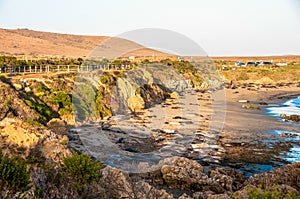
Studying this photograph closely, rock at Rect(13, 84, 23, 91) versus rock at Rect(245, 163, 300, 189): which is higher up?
rock at Rect(13, 84, 23, 91)

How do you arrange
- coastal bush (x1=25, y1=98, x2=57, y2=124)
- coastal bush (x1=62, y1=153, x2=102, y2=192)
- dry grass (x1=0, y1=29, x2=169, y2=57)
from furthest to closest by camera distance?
dry grass (x1=0, y1=29, x2=169, y2=57) → coastal bush (x1=25, y1=98, x2=57, y2=124) → coastal bush (x1=62, y1=153, x2=102, y2=192)

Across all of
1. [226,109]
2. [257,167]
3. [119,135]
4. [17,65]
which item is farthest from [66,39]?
[257,167]

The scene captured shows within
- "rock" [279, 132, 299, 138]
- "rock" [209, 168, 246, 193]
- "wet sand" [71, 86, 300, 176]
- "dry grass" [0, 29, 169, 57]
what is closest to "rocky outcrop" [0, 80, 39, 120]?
"wet sand" [71, 86, 300, 176]

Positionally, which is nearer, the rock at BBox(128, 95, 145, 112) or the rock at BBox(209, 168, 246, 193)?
the rock at BBox(209, 168, 246, 193)

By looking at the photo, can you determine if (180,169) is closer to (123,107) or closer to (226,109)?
(123,107)

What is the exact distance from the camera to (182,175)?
15.3m

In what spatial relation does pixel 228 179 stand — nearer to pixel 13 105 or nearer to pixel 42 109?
pixel 42 109

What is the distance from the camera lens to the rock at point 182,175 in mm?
14992

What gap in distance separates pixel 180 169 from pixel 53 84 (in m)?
24.2

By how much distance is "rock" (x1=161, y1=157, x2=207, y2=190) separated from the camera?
49.2ft

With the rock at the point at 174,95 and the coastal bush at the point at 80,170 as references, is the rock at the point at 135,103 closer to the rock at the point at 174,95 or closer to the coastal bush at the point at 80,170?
the rock at the point at 174,95

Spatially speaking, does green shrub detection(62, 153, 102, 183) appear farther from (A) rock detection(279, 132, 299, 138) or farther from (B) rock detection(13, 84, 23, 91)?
(B) rock detection(13, 84, 23, 91)

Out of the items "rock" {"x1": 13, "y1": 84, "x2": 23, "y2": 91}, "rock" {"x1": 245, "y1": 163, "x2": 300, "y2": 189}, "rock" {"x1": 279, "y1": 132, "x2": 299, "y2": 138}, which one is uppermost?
"rock" {"x1": 13, "y1": 84, "x2": 23, "y2": 91}

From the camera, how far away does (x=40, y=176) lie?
35.5 ft
